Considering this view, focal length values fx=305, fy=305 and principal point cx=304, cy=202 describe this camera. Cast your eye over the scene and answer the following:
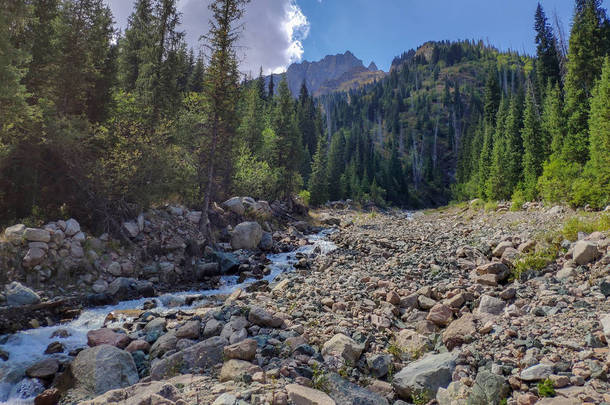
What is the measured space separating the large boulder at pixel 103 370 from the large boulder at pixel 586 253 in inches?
386

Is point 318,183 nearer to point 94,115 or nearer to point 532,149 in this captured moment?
point 532,149

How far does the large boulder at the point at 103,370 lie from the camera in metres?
5.23

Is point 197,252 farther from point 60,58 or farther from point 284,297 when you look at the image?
point 60,58

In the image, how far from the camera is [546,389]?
379 centimetres

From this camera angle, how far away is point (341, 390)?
460 centimetres

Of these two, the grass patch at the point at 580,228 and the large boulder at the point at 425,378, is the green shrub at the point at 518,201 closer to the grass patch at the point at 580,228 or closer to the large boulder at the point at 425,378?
the grass patch at the point at 580,228

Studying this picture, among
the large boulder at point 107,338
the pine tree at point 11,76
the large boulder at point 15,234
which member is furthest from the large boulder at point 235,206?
the large boulder at point 107,338

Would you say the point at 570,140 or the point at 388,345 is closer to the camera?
the point at 388,345

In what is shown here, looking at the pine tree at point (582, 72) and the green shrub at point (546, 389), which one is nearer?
the green shrub at point (546, 389)

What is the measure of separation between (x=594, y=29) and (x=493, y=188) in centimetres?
1776

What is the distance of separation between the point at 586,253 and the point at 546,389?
16.4ft

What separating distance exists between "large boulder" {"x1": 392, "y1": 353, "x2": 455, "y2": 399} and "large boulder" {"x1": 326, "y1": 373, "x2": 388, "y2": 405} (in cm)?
37

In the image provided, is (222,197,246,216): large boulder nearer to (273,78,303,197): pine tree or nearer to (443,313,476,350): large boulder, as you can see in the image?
(273,78,303,197): pine tree

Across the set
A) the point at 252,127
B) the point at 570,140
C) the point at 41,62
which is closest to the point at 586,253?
the point at 41,62
